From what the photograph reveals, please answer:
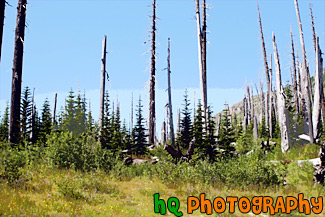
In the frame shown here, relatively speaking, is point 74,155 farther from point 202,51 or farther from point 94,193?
point 202,51

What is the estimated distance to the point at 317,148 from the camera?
18438 mm

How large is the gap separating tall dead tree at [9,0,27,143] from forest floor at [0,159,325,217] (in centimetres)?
498

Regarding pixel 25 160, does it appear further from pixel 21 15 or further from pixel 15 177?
pixel 21 15

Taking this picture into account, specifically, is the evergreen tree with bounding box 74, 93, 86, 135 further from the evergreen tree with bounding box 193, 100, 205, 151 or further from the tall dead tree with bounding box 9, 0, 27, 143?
the evergreen tree with bounding box 193, 100, 205, 151

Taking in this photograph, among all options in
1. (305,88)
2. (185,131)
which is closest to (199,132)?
(185,131)

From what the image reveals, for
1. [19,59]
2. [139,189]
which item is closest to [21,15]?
[19,59]

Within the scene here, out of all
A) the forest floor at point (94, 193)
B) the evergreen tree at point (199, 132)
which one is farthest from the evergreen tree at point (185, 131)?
the forest floor at point (94, 193)

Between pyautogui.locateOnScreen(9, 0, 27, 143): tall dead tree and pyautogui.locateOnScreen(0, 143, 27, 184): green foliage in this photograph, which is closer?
pyautogui.locateOnScreen(0, 143, 27, 184): green foliage

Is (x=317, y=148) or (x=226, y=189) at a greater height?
(x=317, y=148)

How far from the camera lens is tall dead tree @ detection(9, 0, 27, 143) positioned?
1638cm

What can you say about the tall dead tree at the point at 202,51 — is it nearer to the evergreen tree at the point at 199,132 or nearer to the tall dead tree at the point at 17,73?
the evergreen tree at the point at 199,132

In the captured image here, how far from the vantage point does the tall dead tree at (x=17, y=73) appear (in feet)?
53.7

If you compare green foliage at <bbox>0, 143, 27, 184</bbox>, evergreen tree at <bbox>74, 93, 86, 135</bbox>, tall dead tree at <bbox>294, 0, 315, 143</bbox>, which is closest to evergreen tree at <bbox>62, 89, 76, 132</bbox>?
evergreen tree at <bbox>74, 93, 86, 135</bbox>

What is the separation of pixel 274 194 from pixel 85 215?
21.9ft
